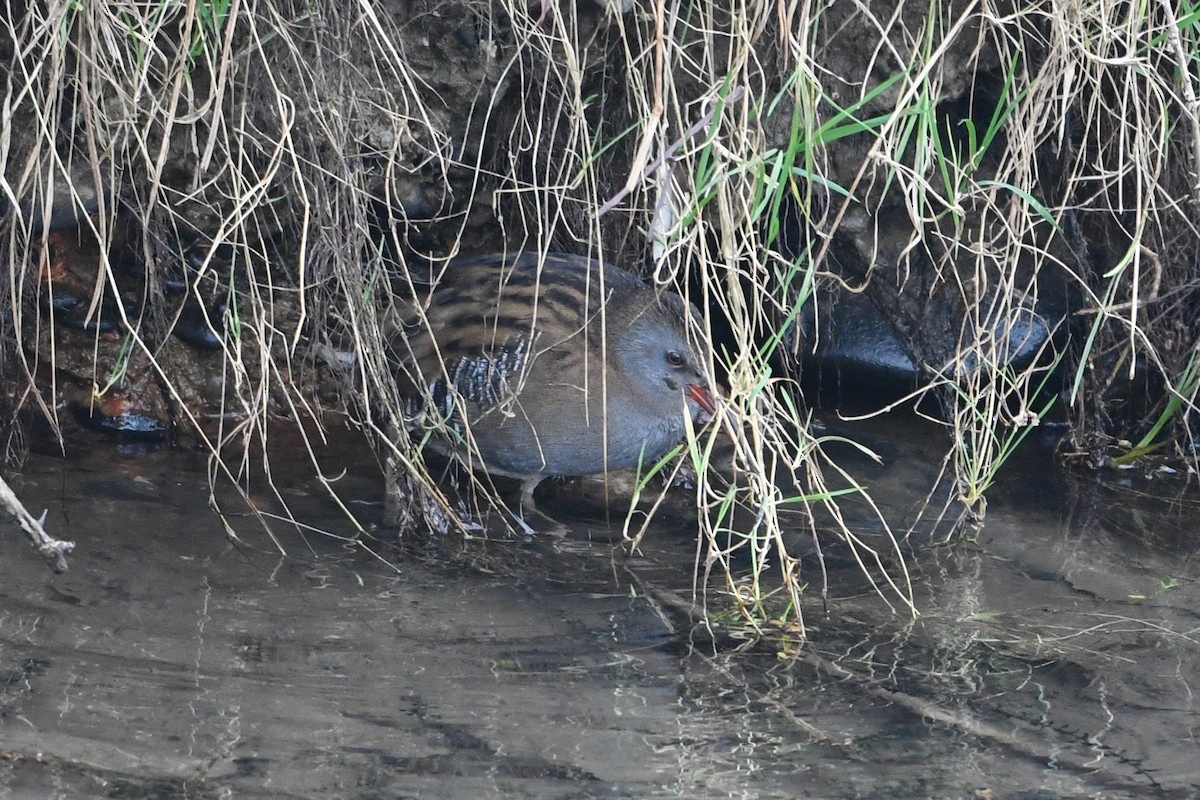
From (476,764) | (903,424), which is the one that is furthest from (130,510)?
(903,424)

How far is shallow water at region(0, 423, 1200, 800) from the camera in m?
2.50

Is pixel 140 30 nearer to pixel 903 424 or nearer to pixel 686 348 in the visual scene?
pixel 686 348

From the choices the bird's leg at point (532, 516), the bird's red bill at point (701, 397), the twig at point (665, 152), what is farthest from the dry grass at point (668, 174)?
the bird's leg at point (532, 516)

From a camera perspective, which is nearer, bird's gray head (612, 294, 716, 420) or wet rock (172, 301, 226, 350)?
bird's gray head (612, 294, 716, 420)

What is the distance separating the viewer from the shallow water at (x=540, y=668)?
2.50 metres

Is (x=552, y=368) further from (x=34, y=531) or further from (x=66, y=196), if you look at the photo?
(x=34, y=531)

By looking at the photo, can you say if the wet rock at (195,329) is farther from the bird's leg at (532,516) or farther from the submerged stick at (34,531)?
the submerged stick at (34,531)

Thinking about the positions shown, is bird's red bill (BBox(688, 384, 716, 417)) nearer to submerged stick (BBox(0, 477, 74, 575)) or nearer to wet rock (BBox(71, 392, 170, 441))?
wet rock (BBox(71, 392, 170, 441))

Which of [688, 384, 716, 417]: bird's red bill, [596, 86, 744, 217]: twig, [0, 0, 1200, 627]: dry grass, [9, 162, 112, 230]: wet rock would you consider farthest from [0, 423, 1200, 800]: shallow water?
[596, 86, 744, 217]: twig

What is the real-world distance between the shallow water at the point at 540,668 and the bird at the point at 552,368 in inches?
11.3

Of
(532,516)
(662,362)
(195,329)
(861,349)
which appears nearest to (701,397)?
(662,362)

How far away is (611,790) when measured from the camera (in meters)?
2.46

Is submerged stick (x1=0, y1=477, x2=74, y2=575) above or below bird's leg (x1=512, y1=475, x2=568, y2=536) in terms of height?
above

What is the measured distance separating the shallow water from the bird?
287 millimetres
